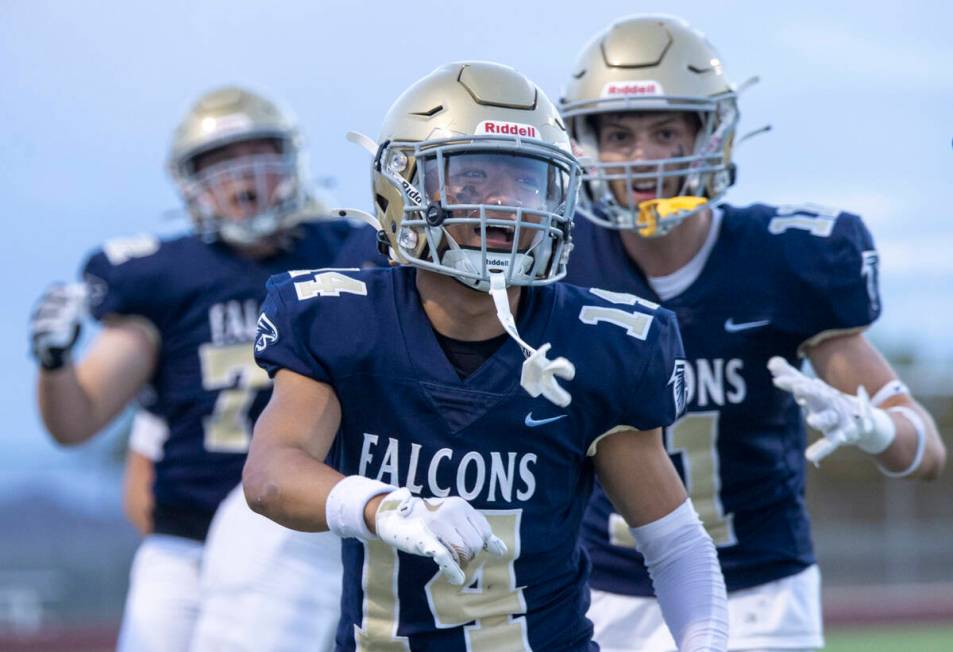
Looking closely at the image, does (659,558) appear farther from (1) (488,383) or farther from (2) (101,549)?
(2) (101,549)

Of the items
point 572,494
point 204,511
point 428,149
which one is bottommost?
point 204,511

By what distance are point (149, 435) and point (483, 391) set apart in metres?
2.64

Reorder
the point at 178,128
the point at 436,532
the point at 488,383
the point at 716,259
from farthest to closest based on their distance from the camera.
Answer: the point at 178,128, the point at 716,259, the point at 488,383, the point at 436,532

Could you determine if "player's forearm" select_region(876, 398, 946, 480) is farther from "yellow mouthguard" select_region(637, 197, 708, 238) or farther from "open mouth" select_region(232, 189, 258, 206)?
"open mouth" select_region(232, 189, 258, 206)

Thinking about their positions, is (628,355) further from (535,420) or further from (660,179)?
(660,179)

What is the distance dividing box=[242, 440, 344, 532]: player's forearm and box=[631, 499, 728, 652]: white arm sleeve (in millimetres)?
626

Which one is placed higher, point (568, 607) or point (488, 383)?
point (488, 383)

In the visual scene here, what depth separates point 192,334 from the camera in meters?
4.70

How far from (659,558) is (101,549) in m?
8.67

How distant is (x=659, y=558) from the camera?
2654 mm

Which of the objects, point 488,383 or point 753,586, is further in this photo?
point 753,586

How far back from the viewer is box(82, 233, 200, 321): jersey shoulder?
4.71 meters

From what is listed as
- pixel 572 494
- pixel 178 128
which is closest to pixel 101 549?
pixel 178 128

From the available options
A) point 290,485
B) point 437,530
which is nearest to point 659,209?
point 290,485
